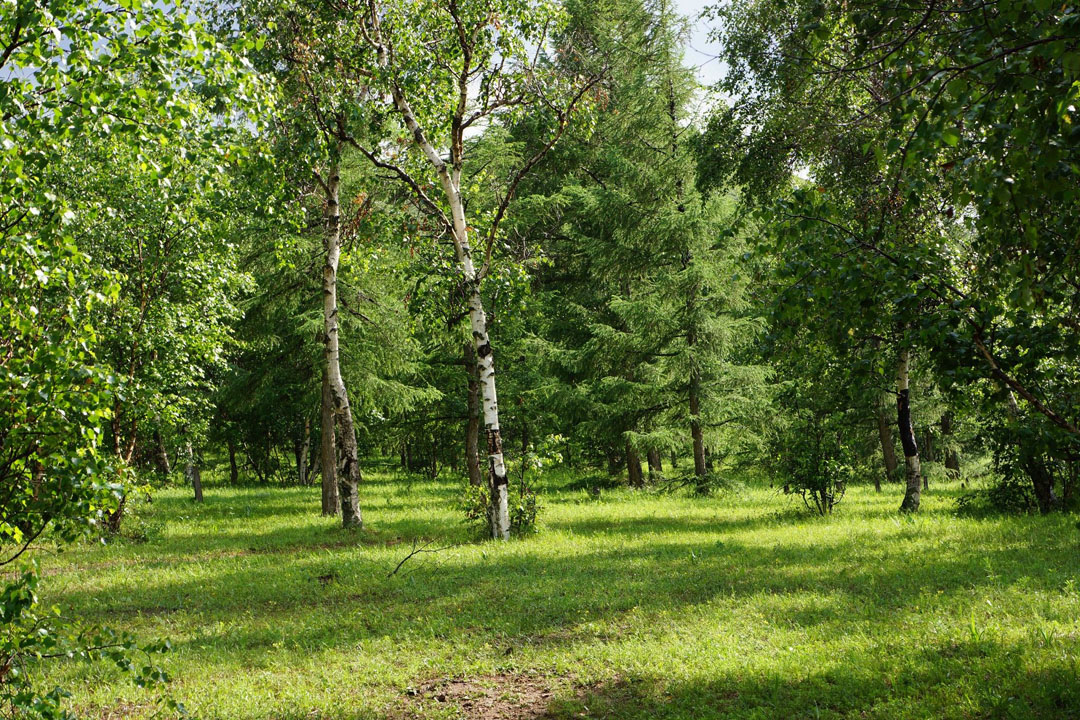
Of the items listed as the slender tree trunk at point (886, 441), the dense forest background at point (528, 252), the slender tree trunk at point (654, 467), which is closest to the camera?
the dense forest background at point (528, 252)

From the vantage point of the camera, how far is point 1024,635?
6203mm

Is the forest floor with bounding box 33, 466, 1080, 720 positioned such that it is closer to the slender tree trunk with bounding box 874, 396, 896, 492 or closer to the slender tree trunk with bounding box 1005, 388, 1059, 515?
the slender tree trunk with bounding box 1005, 388, 1059, 515

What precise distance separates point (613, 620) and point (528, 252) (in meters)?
9.27

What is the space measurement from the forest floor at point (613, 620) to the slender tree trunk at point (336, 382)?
31.7 inches

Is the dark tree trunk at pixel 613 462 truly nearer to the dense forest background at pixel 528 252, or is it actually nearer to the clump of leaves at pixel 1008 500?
the dense forest background at pixel 528 252

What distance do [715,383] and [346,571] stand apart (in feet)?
37.6

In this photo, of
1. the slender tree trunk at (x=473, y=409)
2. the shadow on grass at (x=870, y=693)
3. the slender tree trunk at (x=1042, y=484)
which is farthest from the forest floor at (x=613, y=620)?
the slender tree trunk at (x=473, y=409)

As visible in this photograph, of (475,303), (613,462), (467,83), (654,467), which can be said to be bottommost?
(654,467)

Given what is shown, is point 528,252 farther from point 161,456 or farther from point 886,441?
point 161,456

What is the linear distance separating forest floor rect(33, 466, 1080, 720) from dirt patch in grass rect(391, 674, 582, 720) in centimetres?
2

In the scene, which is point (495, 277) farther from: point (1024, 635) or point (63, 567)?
point (1024, 635)

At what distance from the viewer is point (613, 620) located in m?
7.74

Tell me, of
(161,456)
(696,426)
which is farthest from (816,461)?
(161,456)

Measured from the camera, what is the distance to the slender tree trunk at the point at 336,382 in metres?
14.2
